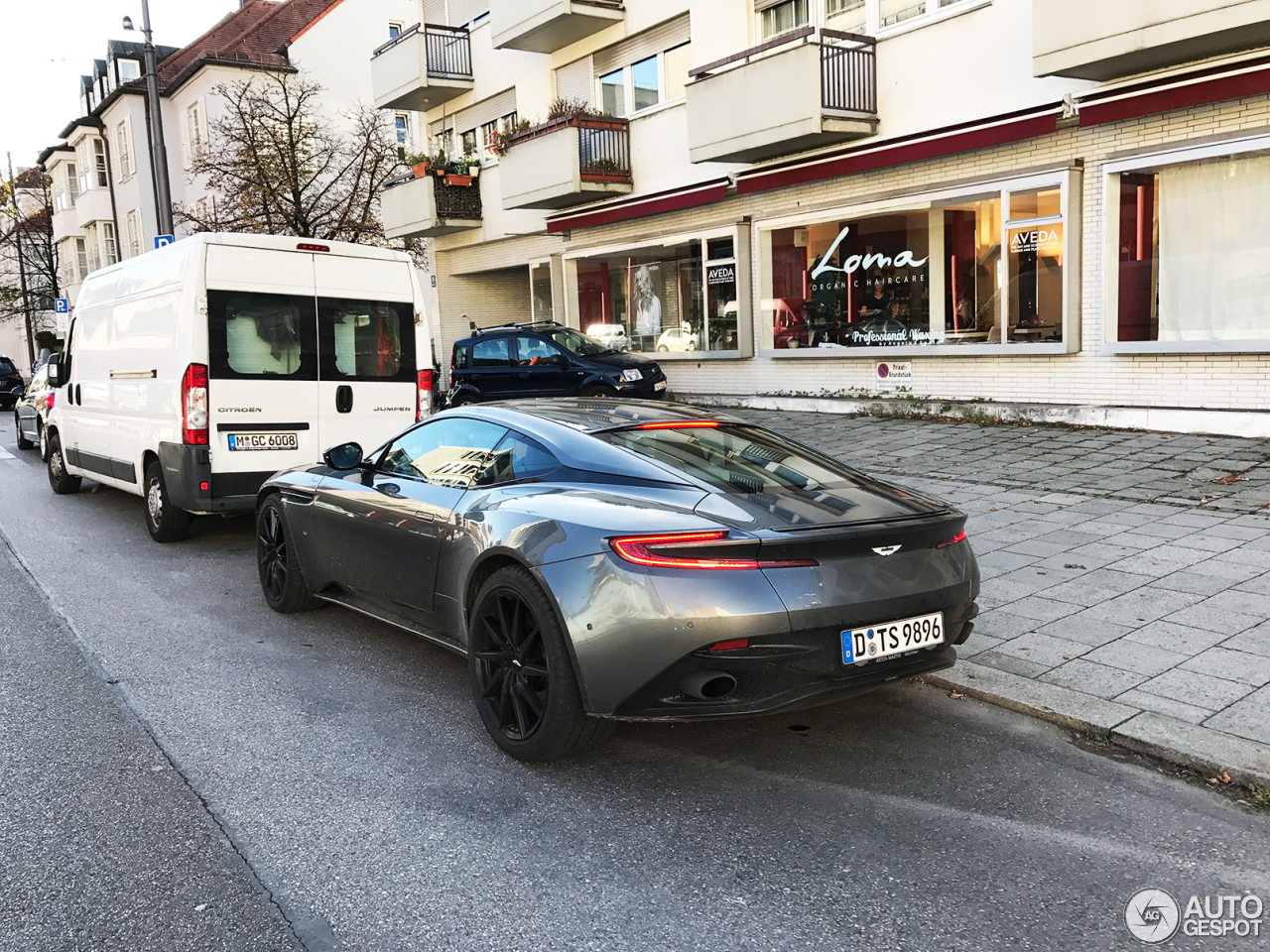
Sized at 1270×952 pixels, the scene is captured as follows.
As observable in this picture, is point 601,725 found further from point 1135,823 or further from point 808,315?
point 808,315

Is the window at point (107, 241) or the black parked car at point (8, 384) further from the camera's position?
the window at point (107, 241)

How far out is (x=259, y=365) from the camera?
8.42 metres

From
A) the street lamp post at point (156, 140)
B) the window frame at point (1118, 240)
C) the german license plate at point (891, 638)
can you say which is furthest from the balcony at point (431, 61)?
the german license plate at point (891, 638)

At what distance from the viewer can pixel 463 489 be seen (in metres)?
4.77

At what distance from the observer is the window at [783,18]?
1577 cm

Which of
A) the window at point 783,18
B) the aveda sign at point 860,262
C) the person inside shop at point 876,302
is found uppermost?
the window at point 783,18

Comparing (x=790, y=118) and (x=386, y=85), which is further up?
(x=386, y=85)

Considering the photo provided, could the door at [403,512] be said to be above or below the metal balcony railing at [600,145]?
below

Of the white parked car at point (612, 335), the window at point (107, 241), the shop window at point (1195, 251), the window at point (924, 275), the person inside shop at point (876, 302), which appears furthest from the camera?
the window at point (107, 241)

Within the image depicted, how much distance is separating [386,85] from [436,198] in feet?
11.2

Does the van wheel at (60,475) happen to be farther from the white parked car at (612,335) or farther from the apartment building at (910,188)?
the white parked car at (612,335)

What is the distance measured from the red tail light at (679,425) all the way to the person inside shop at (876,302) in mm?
10679

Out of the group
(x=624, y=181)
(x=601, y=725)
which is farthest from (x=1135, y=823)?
(x=624, y=181)

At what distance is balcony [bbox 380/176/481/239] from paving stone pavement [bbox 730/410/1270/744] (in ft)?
46.7
